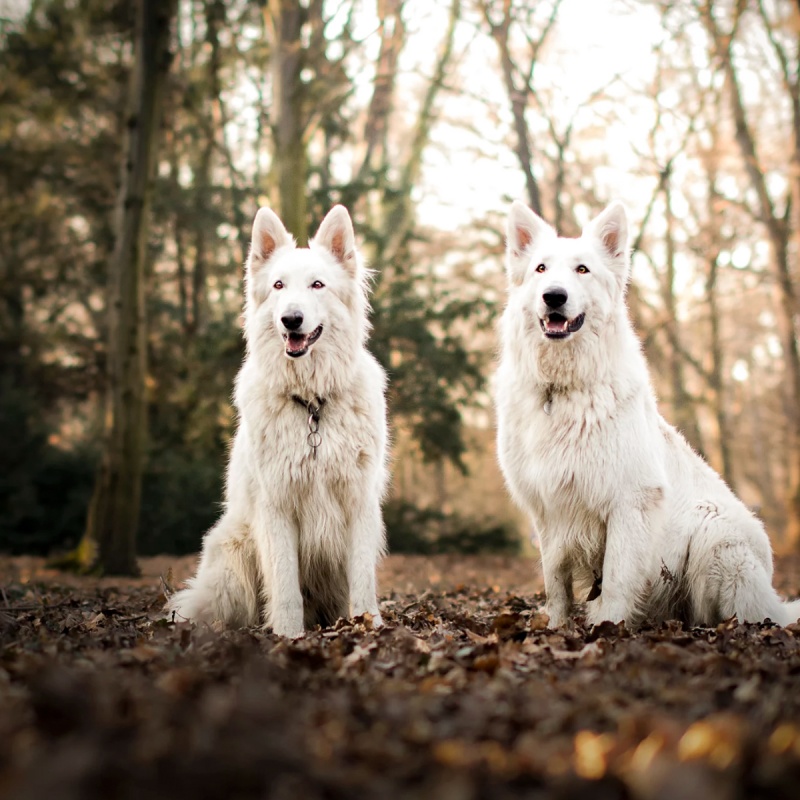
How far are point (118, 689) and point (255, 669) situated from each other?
1.92 ft

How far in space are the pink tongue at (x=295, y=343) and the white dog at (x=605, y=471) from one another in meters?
1.32

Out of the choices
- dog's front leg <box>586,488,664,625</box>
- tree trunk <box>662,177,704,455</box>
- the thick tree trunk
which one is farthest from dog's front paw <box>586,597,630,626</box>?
tree trunk <box>662,177,704,455</box>

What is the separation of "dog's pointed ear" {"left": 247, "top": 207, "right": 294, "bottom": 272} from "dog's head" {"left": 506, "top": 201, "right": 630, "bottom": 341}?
147 centimetres

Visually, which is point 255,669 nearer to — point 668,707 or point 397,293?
point 668,707

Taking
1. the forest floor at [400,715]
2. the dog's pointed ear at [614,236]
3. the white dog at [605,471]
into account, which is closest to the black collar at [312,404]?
the white dog at [605,471]

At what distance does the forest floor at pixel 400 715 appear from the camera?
1.83 meters

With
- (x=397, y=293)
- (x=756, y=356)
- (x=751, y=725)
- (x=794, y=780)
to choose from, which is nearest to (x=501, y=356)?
(x=751, y=725)

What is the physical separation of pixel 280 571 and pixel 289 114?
31.6ft

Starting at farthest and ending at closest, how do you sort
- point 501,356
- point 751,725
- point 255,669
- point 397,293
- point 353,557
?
point 397,293 → point 501,356 → point 353,557 → point 255,669 → point 751,725

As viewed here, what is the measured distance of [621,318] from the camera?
5176mm

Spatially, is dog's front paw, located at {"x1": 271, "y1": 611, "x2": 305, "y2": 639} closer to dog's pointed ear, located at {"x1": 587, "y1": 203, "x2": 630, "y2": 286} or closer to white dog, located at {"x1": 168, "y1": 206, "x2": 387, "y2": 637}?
white dog, located at {"x1": 168, "y1": 206, "x2": 387, "y2": 637}

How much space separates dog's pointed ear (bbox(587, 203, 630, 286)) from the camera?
5195 millimetres

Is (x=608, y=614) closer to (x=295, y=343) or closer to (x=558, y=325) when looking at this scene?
(x=558, y=325)

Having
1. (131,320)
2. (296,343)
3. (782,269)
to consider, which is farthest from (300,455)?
(782,269)
